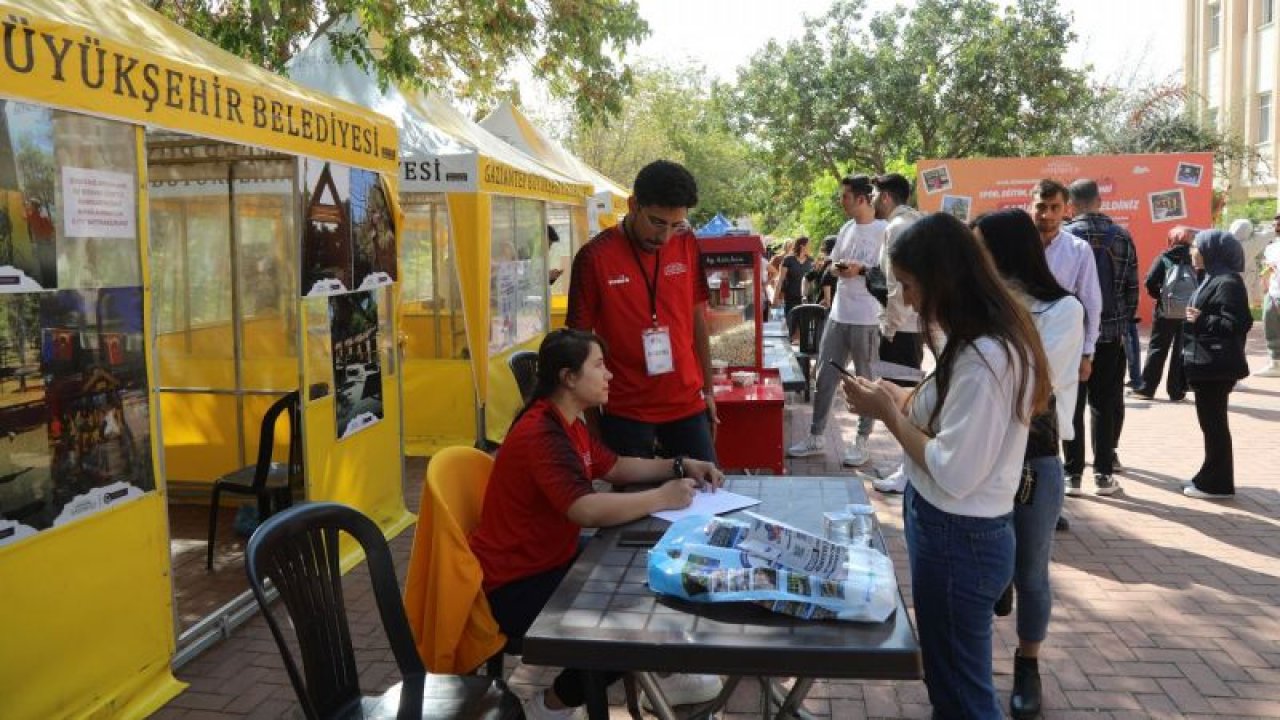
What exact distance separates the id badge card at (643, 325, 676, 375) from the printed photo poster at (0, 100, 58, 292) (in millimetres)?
2031

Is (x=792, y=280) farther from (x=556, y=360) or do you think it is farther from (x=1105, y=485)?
(x=556, y=360)

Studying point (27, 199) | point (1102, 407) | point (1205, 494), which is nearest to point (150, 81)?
point (27, 199)

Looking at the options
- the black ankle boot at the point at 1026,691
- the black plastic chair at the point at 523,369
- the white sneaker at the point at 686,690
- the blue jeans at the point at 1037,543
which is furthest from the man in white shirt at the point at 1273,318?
the white sneaker at the point at 686,690

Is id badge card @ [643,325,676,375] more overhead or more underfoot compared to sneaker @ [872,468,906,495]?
more overhead

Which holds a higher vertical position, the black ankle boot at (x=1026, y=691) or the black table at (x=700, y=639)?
the black table at (x=700, y=639)

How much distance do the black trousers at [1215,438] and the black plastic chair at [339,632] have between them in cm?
501

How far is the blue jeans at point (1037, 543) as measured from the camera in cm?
298

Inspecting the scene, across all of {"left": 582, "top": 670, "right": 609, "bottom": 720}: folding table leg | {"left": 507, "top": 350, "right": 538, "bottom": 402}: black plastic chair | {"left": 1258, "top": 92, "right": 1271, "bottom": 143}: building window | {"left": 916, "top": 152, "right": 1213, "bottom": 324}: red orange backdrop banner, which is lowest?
{"left": 582, "top": 670, "right": 609, "bottom": 720}: folding table leg

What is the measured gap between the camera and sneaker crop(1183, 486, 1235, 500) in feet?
19.6

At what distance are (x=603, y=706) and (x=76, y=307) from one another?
2.32m

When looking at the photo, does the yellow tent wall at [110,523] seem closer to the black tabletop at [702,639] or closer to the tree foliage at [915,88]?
the black tabletop at [702,639]

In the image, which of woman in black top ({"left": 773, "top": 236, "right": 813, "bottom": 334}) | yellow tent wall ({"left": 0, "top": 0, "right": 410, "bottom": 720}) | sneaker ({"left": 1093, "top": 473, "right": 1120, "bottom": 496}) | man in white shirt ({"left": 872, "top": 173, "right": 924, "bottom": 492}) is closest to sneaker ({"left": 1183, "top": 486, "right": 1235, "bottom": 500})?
sneaker ({"left": 1093, "top": 473, "right": 1120, "bottom": 496})

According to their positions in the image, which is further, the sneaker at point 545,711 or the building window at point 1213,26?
the building window at point 1213,26

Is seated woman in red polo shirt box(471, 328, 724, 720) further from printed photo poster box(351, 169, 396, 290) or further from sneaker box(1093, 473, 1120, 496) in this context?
sneaker box(1093, 473, 1120, 496)
